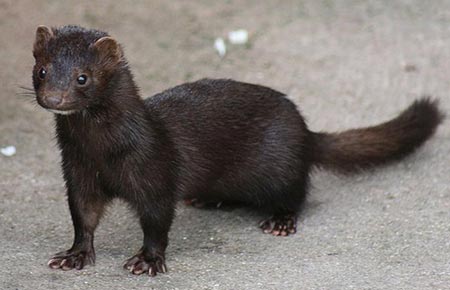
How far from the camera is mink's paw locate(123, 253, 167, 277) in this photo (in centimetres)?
486

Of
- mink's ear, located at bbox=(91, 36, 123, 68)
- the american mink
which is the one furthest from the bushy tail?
mink's ear, located at bbox=(91, 36, 123, 68)

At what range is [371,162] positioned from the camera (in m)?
6.07

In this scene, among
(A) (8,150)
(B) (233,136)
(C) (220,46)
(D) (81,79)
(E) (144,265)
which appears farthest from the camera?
(C) (220,46)

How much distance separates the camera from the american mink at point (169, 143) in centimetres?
459

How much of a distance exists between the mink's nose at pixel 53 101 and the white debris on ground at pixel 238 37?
374cm

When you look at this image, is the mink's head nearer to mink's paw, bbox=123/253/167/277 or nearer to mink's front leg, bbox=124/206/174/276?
mink's front leg, bbox=124/206/174/276

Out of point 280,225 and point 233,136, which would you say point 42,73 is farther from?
point 280,225

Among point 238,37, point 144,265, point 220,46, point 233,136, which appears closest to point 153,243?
point 144,265

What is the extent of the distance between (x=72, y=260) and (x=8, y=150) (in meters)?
1.76

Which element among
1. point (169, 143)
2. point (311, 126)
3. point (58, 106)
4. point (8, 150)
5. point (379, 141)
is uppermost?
point (58, 106)

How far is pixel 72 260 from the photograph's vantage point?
4941 millimetres

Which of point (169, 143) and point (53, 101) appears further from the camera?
point (169, 143)

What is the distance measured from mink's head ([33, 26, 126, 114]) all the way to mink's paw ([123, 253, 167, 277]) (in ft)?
2.59

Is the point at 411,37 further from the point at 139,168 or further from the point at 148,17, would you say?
the point at 139,168
